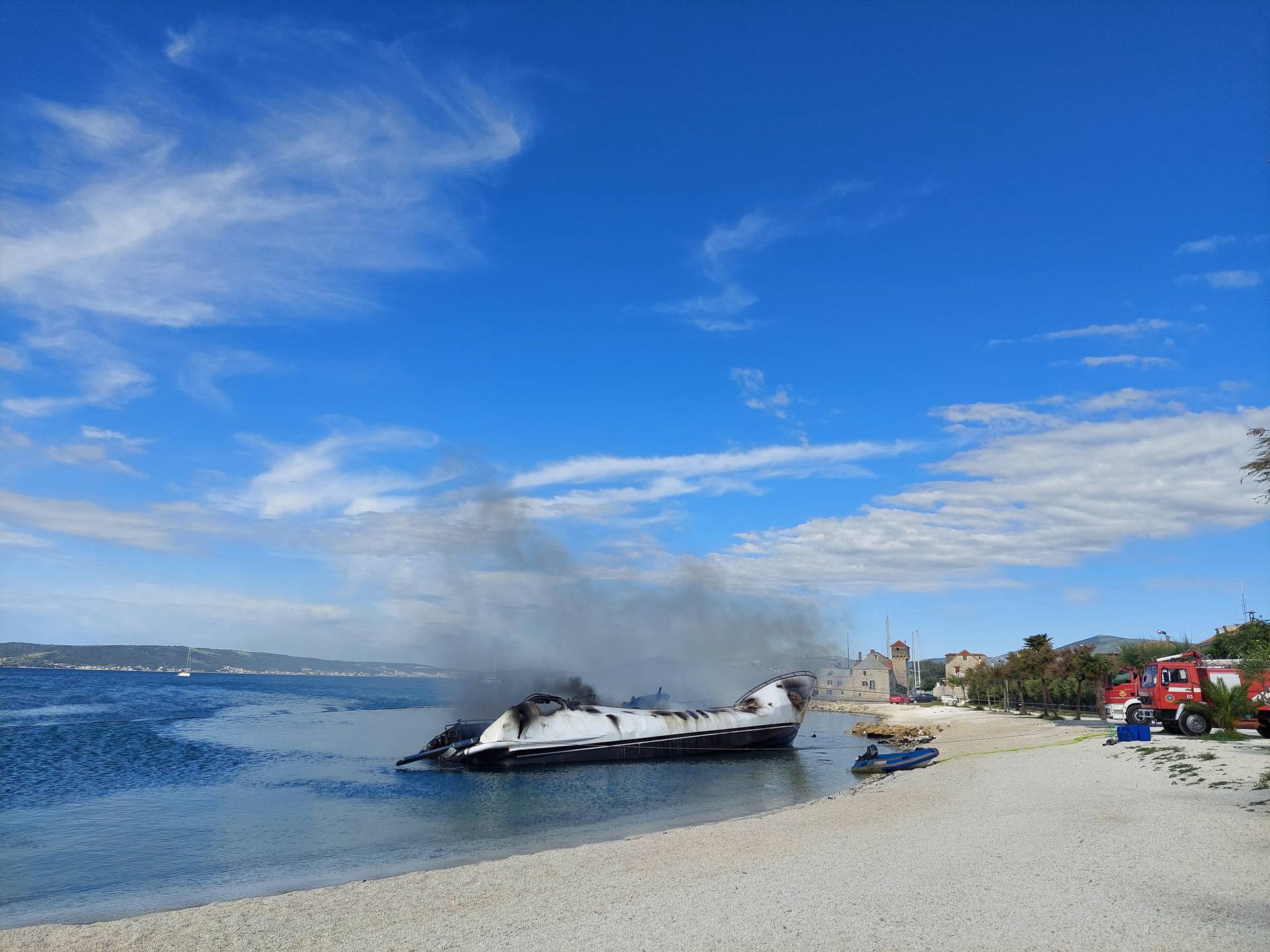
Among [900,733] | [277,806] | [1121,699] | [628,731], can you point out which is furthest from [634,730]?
[1121,699]

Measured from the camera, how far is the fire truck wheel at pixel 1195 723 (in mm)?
32500

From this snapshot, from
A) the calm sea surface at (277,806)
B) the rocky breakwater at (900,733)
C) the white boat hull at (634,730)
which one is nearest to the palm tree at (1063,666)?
the rocky breakwater at (900,733)

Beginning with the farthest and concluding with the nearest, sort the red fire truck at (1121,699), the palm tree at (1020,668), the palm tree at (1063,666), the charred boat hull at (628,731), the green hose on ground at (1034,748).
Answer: the palm tree at (1020,668)
the palm tree at (1063,666)
the charred boat hull at (628,731)
the red fire truck at (1121,699)
the green hose on ground at (1034,748)

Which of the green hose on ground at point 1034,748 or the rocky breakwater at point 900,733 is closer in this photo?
the green hose on ground at point 1034,748

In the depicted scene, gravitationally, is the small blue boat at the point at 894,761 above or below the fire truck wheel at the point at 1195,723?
below

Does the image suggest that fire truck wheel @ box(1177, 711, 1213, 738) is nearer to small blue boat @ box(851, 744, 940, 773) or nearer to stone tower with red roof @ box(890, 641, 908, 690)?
small blue boat @ box(851, 744, 940, 773)

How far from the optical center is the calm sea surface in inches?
795

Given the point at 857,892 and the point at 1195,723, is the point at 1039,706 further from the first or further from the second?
the point at 857,892

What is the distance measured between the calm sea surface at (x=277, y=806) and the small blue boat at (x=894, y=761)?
4.37ft

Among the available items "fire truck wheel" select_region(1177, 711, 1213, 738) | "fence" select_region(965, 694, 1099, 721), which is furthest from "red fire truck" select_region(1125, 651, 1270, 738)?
"fence" select_region(965, 694, 1099, 721)

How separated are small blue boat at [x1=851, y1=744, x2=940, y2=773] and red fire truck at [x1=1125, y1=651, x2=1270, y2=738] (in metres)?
10.3

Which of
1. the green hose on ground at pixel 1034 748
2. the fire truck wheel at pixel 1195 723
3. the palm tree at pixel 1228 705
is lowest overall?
the green hose on ground at pixel 1034 748

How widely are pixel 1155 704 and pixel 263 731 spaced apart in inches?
2689

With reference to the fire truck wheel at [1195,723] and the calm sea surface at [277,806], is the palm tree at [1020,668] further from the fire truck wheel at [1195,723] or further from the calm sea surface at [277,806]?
the fire truck wheel at [1195,723]
